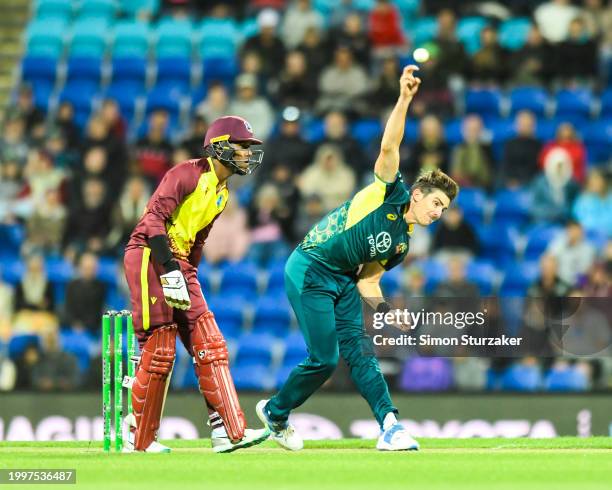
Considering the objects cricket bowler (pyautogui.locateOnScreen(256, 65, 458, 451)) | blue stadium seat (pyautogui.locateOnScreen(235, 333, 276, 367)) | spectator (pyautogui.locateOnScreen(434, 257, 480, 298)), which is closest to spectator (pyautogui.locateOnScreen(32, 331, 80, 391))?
blue stadium seat (pyautogui.locateOnScreen(235, 333, 276, 367))

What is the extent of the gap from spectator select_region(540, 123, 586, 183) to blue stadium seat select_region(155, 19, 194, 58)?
440cm

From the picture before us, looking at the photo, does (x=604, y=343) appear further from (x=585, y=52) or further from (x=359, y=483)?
(x=585, y=52)

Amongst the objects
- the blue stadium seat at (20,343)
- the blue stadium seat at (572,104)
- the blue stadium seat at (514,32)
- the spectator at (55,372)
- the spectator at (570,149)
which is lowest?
the spectator at (55,372)

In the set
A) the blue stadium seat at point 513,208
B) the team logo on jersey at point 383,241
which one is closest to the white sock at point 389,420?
the team logo on jersey at point 383,241

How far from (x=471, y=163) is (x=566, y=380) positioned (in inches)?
139

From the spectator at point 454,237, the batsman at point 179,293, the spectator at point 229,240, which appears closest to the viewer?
the batsman at point 179,293

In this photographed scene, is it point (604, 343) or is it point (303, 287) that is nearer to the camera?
point (303, 287)

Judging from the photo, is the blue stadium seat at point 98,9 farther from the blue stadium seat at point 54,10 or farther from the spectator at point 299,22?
the spectator at point 299,22

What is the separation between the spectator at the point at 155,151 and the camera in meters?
13.9

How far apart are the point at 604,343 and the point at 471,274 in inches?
121

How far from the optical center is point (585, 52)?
14875 millimetres

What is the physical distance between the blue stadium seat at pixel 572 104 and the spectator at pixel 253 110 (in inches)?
118

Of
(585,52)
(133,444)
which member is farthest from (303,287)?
(585,52)

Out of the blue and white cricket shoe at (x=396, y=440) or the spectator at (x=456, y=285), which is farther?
the spectator at (x=456, y=285)
